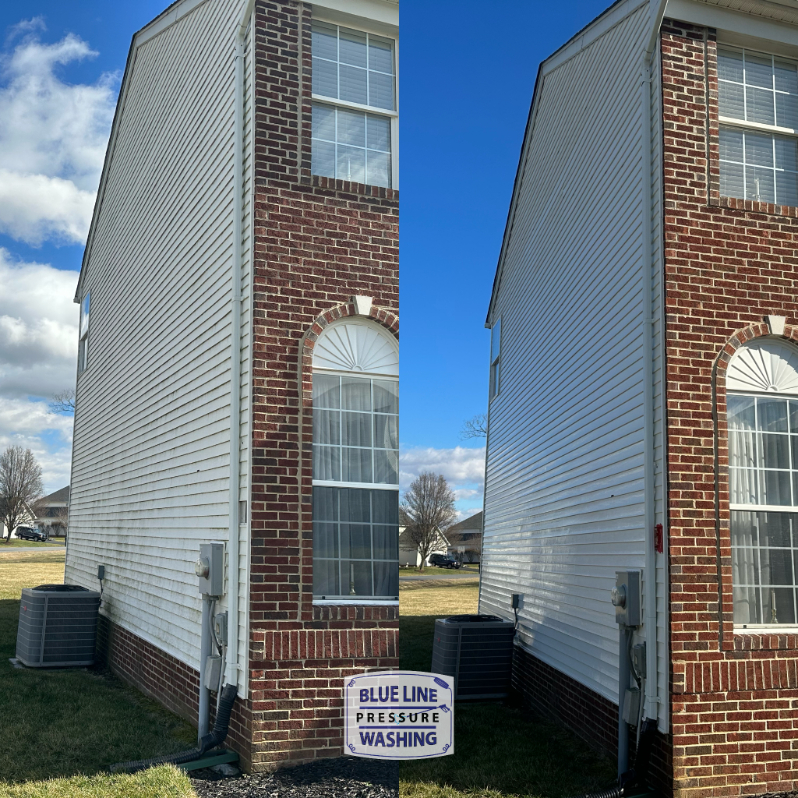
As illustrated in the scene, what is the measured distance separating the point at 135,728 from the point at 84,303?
34.1 feet

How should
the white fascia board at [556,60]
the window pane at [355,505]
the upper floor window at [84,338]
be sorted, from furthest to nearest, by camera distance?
1. the upper floor window at [84,338]
2. the white fascia board at [556,60]
3. the window pane at [355,505]

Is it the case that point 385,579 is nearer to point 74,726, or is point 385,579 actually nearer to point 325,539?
point 325,539

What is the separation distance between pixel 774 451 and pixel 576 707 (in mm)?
3458

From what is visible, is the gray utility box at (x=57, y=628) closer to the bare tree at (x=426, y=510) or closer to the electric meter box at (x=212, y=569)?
the electric meter box at (x=212, y=569)

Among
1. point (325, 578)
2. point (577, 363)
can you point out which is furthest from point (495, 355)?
point (325, 578)

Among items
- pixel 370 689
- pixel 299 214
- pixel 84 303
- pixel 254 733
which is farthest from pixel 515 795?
pixel 84 303

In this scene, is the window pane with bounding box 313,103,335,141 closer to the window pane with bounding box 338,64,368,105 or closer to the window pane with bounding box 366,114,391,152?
the window pane with bounding box 338,64,368,105

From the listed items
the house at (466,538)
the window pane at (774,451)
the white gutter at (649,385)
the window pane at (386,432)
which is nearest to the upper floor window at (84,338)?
the window pane at (386,432)

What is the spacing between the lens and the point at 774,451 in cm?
711

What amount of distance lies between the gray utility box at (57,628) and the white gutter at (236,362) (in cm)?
545

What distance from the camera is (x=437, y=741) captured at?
23.5ft

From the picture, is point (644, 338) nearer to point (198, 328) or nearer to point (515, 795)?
point (515, 795)

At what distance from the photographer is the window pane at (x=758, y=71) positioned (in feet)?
25.2

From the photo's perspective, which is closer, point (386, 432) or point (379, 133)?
point (386, 432)
